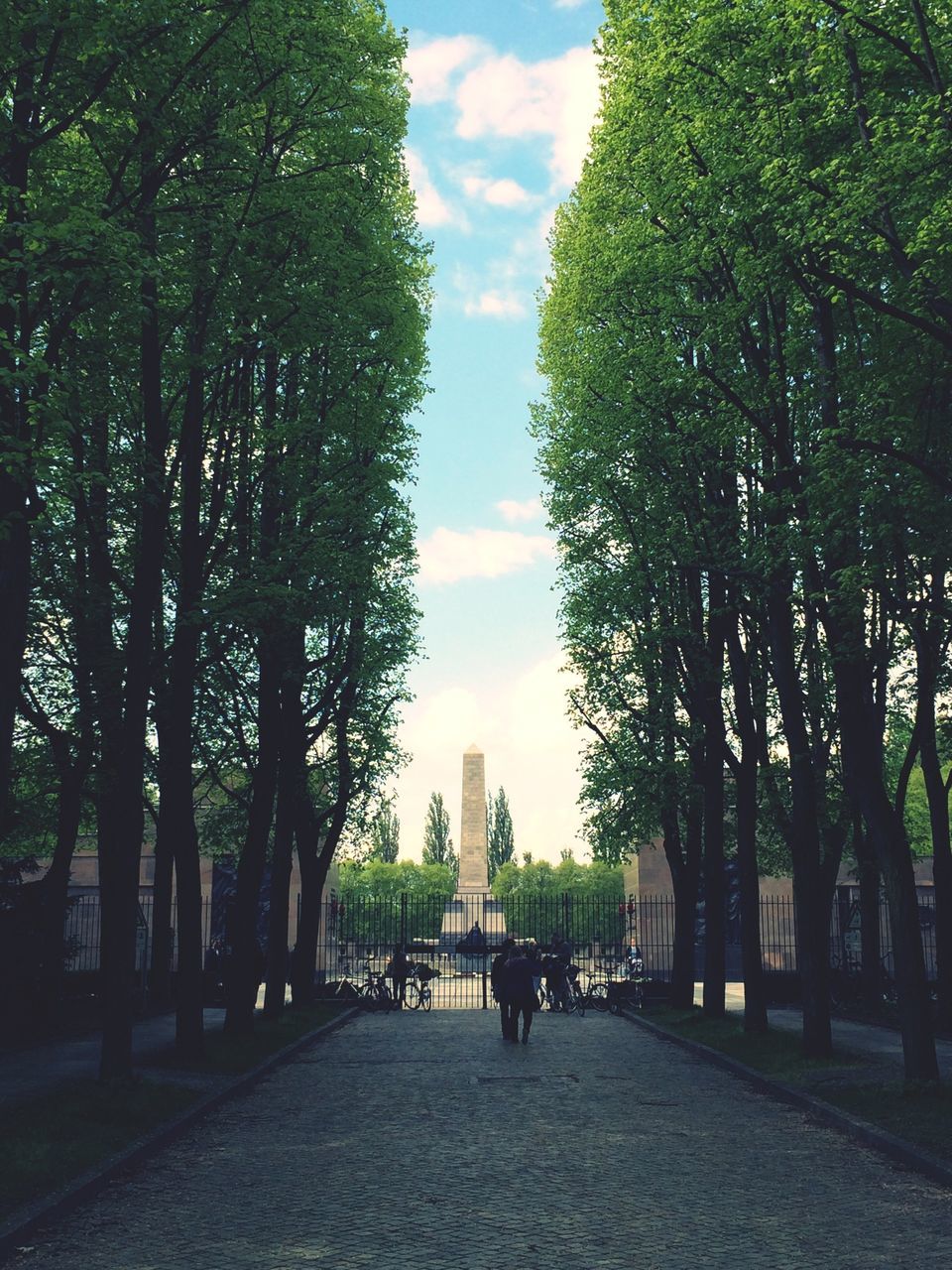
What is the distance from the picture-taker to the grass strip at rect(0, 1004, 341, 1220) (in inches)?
388

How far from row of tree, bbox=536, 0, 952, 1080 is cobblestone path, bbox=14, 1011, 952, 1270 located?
3.76 m

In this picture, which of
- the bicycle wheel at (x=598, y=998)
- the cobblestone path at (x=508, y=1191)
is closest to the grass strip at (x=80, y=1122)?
the cobblestone path at (x=508, y=1191)

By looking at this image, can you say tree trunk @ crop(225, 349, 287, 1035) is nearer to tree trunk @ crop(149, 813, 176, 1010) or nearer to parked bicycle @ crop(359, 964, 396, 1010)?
tree trunk @ crop(149, 813, 176, 1010)

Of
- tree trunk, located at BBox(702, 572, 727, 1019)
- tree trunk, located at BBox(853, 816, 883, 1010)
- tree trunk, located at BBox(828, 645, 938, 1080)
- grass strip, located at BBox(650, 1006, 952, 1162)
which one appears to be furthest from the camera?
tree trunk, located at BBox(853, 816, 883, 1010)

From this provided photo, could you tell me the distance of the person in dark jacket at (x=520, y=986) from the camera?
969 inches

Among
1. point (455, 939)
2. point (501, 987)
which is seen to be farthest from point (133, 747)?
point (455, 939)

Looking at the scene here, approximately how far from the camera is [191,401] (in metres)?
17.3

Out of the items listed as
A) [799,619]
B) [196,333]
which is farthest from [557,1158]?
[799,619]

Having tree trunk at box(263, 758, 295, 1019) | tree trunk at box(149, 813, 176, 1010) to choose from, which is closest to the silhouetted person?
tree trunk at box(149, 813, 176, 1010)

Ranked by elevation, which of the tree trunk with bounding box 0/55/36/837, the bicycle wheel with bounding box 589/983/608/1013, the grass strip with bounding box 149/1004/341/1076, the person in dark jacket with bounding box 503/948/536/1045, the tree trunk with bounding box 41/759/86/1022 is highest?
the tree trunk with bounding box 0/55/36/837

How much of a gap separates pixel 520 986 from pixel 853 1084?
31.9ft

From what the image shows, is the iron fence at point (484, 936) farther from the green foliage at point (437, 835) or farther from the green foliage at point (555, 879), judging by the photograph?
the green foliage at point (437, 835)

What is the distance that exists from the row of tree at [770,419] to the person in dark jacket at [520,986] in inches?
142

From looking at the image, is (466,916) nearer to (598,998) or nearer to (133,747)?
(598,998)
